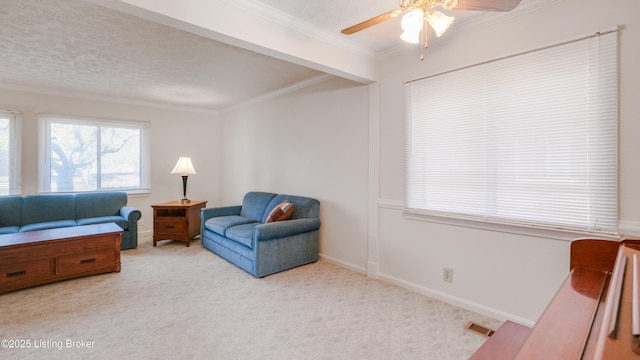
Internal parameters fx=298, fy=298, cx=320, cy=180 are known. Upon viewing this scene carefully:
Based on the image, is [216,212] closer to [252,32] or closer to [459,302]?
[252,32]

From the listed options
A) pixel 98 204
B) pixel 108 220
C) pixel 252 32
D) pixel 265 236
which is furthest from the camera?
pixel 98 204

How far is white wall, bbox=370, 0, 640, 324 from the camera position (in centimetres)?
187

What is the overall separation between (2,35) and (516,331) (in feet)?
14.5

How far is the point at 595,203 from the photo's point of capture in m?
1.97

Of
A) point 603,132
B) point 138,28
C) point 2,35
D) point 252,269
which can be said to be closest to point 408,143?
point 603,132

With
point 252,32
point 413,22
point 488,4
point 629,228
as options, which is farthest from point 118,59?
point 629,228

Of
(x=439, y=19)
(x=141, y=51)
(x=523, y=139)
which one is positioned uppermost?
(x=141, y=51)

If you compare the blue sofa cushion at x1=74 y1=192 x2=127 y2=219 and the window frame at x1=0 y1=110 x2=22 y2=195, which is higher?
the window frame at x1=0 y1=110 x2=22 y2=195

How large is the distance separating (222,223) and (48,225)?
2268mm

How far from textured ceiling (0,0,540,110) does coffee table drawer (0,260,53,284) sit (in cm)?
213

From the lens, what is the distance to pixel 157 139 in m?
5.46

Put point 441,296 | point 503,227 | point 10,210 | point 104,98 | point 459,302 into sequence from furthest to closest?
point 104,98 → point 10,210 → point 441,296 → point 459,302 → point 503,227

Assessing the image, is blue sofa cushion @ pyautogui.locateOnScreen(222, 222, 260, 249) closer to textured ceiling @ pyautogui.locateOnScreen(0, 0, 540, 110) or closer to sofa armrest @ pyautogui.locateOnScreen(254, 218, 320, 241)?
sofa armrest @ pyautogui.locateOnScreen(254, 218, 320, 241)

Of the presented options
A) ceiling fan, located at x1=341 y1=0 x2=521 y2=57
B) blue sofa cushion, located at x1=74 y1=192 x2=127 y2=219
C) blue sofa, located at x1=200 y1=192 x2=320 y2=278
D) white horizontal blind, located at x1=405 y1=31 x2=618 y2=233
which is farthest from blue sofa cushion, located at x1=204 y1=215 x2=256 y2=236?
ceiling fan, located at x1=341 y1=0 x2=521 y2=57
